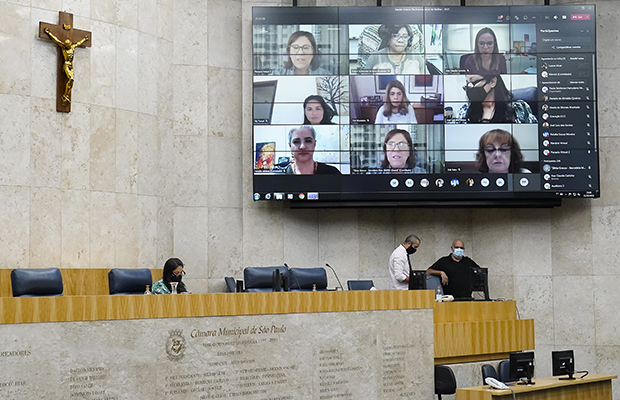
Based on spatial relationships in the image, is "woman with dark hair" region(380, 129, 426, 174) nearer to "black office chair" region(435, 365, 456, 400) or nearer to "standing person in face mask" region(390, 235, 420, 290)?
"standing person in face mask" region(390, 235, 420, 290)

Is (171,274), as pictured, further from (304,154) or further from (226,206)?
(226,206)

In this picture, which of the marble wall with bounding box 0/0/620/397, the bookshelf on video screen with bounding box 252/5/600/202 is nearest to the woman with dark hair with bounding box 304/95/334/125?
the bookshelf on video screen with bounding box 252/5/600/202

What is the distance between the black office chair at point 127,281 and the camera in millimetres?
8258

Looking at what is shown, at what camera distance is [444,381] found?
798 cm

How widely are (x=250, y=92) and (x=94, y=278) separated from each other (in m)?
3.45

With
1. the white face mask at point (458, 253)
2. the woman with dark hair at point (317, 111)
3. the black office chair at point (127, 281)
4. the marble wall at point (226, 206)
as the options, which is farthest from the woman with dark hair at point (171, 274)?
the white face mask at point (458, 253)

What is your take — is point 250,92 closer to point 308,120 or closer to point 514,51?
point 308,120

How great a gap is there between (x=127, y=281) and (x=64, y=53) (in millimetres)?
3074

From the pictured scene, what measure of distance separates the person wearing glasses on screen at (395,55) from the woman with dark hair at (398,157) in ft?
3.03

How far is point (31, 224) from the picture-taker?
9.58 m

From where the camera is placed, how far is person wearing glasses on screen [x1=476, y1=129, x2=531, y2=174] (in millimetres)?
11070

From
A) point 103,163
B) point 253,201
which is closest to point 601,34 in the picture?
point 253,201

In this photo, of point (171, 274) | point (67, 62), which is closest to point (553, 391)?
point (171, 274)

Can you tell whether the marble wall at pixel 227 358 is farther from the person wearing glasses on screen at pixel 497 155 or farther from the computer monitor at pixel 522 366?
the person wearing glasses on screen at pixel 497 155
